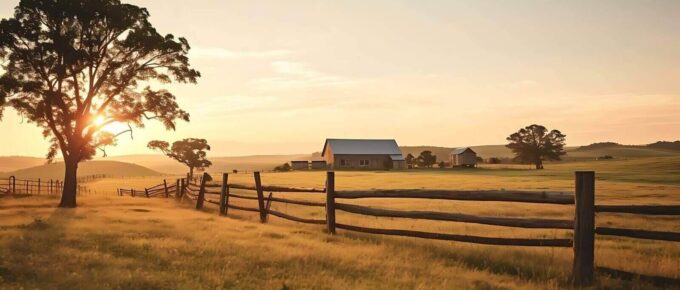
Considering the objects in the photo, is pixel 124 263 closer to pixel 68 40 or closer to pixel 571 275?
pixel 571 275

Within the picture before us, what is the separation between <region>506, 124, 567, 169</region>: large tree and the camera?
311ft

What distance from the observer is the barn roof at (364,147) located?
319 feet

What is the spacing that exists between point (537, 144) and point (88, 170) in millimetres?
118313

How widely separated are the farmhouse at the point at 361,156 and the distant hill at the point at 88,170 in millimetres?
55576

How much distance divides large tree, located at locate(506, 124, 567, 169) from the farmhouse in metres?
23.6

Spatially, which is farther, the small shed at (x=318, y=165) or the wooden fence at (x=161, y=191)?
the small shed at (x=318, y=165)

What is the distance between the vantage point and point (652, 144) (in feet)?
646

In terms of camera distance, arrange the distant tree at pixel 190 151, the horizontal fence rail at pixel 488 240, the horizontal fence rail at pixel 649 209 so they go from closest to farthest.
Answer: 1. the horizontal fence rail at pixel 649 209
2. the horizontal fence rail at pixel 488 240
3. the distant tree at pixel 190 151

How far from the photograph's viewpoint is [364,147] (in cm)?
9994

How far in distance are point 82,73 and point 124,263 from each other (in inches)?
868

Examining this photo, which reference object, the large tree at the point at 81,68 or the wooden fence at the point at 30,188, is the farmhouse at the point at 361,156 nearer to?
the wooden fence at the point at 30,188

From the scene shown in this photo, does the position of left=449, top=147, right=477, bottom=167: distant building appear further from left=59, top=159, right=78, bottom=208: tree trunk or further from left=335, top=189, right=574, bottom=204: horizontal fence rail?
left=335, top=189, right=574, bottom=204: horizontal fence rail

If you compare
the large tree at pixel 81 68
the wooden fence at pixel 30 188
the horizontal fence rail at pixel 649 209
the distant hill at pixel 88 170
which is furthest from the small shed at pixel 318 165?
the horizontal fence rail at pixel 649 209

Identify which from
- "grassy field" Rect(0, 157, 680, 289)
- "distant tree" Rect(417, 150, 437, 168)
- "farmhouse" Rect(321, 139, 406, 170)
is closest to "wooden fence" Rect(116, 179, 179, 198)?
"grassy field" Rect(0, 157, 680, 289)
